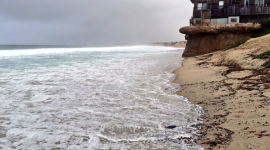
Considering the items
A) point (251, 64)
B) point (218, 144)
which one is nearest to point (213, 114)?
point (218, 144)

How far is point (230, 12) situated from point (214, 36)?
236 inches

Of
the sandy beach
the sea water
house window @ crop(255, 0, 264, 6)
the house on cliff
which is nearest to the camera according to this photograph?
the sandy beach

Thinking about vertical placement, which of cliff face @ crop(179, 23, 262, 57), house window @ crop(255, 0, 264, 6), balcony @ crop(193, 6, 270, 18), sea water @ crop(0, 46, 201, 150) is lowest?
sea water @ crop(0, 46, 201, 150)

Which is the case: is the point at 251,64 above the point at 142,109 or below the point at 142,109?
above

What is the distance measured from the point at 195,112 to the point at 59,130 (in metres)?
2.88

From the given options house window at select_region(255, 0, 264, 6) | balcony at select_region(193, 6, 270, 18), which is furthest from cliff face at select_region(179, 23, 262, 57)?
house window at select_region(255, 0, 264, 6)

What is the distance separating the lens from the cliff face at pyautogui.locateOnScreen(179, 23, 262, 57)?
1909 centimetres

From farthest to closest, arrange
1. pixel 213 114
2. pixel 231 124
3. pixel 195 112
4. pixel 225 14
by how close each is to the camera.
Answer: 1. pixel 225 14
2. pixel 195 112
3. pixel 213 114
4. pixel 231 124

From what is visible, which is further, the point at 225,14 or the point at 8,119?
the point at 225,14

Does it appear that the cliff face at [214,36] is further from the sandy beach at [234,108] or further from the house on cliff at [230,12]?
the sandy beach at [234,108]

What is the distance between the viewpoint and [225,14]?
24375 mm

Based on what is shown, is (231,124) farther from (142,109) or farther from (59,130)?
(59,130)

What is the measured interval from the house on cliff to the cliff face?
9.82 feet

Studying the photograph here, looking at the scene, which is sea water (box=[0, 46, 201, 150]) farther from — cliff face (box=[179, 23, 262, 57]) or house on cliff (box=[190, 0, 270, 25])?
house on cliff (box=[190, 0, 270, 25])
